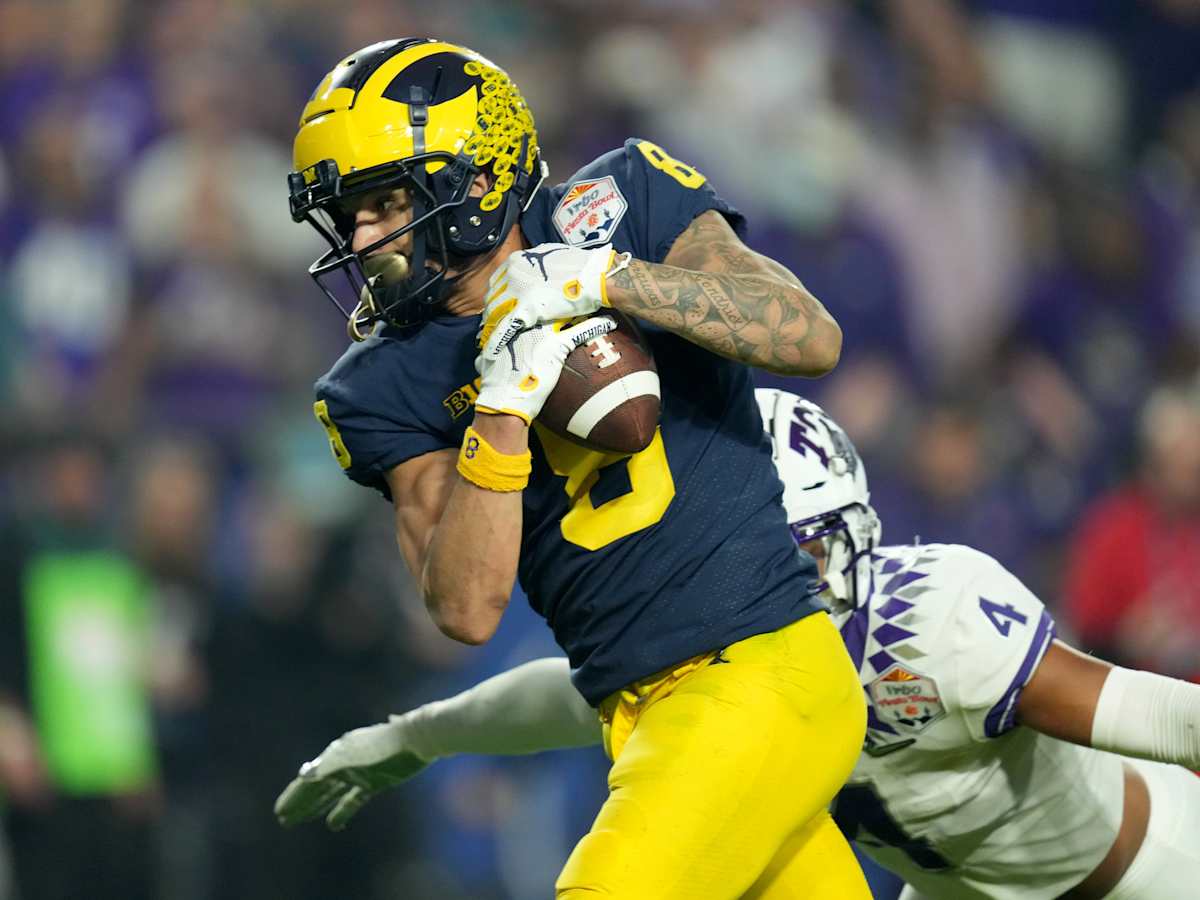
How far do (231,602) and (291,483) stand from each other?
0.46 metres

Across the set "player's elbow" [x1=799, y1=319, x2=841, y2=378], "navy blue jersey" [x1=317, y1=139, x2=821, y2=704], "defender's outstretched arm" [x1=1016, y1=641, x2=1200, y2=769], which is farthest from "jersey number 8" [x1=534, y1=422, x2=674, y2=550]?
"defender's outstretched arm" [x1=1016, y1=641, x2=1200, y2=769]

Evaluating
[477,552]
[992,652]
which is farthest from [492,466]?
[992,652]

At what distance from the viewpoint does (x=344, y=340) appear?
5.55 meters

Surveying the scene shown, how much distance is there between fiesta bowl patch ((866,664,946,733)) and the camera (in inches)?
106

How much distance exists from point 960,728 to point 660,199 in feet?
3.27

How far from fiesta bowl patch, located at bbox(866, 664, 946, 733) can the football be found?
0.70 metres

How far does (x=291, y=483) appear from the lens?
5.28 meters

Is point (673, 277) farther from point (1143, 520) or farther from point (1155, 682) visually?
point (1143, 520)

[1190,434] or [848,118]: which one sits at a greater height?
[848,118]

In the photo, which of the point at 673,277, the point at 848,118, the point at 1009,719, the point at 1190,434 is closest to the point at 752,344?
the point at 673,277

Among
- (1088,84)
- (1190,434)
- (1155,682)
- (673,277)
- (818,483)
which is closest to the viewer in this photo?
(673,277)

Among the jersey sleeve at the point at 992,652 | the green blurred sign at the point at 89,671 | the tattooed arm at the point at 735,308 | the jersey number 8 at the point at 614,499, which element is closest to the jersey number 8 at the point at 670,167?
the tattooed arm at the point at 735,308

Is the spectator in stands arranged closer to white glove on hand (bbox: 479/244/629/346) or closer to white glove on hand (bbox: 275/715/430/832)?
white glove on hand (bbox: 275/715/430/832)

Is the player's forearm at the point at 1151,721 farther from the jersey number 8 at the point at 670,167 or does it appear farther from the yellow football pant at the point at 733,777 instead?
the jersey number 8 at the point at 670,167
